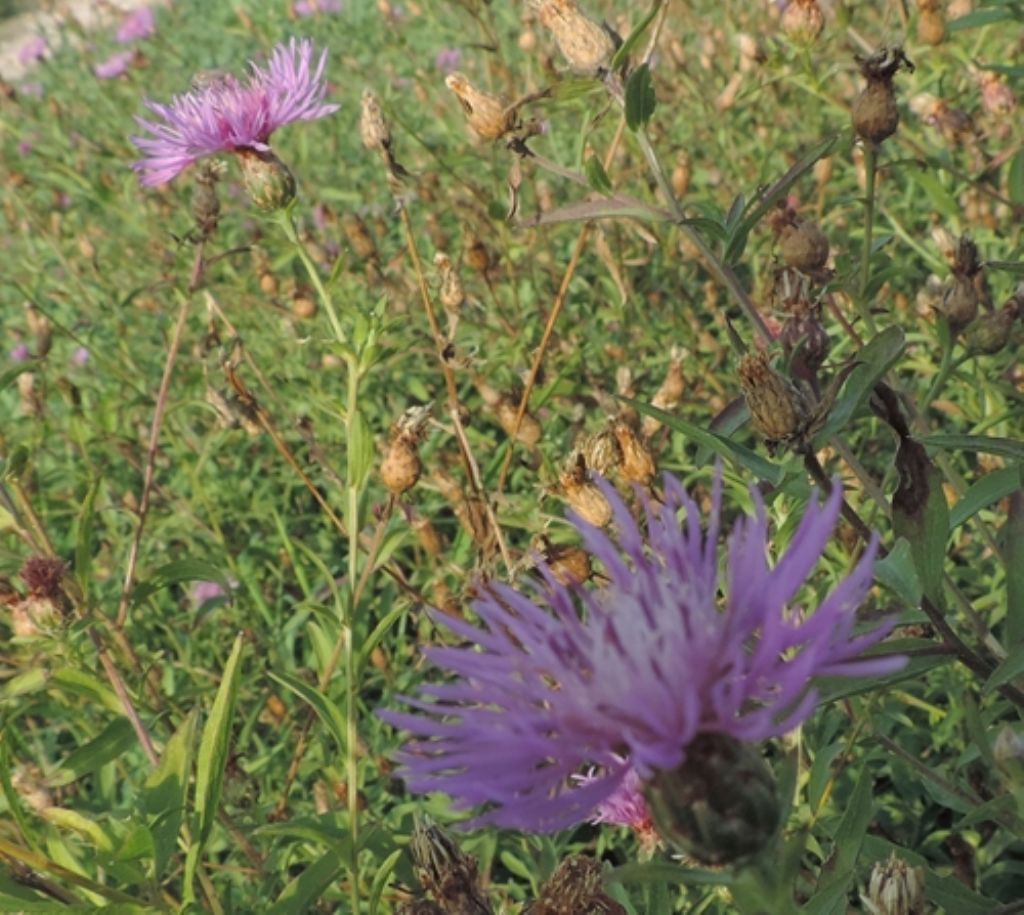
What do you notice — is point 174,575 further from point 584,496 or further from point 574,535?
point 574,535

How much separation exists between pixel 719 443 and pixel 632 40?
31 centimetres

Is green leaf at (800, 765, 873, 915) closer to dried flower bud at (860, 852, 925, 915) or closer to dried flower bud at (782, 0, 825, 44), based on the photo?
dried flower bud at (860, 852, 925, 915)

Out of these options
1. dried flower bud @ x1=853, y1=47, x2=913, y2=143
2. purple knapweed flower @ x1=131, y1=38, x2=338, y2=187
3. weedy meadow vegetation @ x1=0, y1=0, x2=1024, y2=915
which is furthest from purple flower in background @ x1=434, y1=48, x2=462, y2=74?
dried flower bud @ x1=853, y1=47, x2=913, y2=143

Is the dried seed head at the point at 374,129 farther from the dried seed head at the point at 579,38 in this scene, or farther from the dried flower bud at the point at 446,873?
the dried flower bud at the point at 446,873

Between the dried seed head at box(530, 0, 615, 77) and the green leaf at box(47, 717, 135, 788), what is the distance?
2.22 feet

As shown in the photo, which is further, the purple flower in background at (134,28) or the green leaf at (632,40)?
the purple flower in background at (134,28)

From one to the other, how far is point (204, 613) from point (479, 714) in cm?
94

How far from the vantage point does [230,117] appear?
4.04ft

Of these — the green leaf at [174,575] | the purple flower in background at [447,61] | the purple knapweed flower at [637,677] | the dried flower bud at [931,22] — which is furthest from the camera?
the purple flower in background at [447,61]

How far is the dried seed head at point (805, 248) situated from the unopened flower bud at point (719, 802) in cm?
62

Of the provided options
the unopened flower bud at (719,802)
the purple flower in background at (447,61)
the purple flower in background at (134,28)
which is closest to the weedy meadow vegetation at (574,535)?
the unopened flower bud at (719,802)

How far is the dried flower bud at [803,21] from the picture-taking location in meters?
1.22

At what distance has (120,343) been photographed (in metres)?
2.07

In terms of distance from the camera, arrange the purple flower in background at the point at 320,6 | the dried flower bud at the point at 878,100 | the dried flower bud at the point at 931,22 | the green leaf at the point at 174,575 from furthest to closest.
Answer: the purple flower in background at the point at 320,6, the dried flower bud at the point at 931,22, the green leaf at the point at 174,575, the dried flower bud at the point at 878,100
